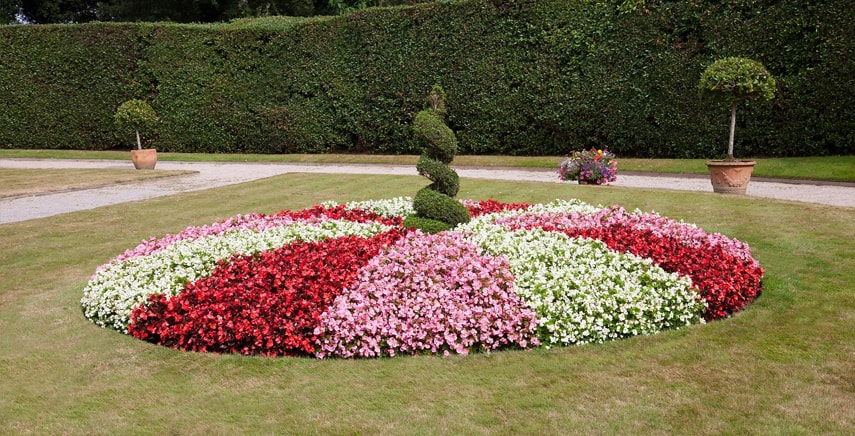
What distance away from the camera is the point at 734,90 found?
13398 millimetres

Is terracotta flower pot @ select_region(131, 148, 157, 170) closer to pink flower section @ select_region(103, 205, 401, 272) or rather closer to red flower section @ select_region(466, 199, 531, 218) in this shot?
pink flower section @ select_region(103, 205, 401, 272)

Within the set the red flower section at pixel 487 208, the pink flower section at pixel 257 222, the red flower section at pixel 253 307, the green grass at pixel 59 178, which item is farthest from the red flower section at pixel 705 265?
the green grass at pixel 59 178

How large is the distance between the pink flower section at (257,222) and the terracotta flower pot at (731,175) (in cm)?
757

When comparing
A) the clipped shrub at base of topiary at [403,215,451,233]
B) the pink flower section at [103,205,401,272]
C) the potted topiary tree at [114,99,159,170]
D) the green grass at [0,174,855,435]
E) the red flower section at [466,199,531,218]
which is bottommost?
the green grass at [0,174,855,435]

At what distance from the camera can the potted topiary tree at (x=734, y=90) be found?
1311 centimetres

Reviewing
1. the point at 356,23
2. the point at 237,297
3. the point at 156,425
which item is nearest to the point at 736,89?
the point at 237,297

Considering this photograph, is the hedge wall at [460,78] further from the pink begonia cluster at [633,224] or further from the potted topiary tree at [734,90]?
the pink begonia cluster at [633,224]

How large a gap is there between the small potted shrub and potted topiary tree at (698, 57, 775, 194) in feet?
6.65

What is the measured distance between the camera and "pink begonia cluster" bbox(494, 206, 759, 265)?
7245mm

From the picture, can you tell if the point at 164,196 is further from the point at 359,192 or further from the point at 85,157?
the point at 85,157

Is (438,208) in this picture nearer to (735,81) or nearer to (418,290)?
(418,290)

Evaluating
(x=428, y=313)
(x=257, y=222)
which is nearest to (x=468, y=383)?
(x=428, y=313)

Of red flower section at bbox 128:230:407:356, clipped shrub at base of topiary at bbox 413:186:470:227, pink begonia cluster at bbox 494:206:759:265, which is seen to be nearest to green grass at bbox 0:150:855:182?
pink begonia cluster at bbox 494:206:759:265

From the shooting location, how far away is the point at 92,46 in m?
27.5
